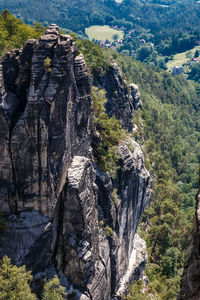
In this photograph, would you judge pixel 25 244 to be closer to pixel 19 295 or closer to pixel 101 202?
pixel 19 295

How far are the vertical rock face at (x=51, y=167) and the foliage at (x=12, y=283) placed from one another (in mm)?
2521

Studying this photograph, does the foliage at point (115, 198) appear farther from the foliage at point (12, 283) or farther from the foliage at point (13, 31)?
the foliage at point (13, 31)

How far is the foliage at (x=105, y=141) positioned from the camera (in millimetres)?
43406

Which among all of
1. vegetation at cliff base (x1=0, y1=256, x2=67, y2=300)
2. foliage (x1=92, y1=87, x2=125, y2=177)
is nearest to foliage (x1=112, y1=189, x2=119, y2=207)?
foliage (x1=92, y1=87, x2=125, y2=177)

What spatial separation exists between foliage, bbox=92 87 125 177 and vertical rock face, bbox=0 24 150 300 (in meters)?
2.91

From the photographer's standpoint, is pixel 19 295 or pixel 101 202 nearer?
pixel 19 295

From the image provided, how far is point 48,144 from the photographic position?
99.9 feet

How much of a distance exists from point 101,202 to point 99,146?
26.0 feet

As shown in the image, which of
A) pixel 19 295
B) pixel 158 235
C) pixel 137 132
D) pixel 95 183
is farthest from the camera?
pixel 137 132

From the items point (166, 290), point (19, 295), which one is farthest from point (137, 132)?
point (19, 295)

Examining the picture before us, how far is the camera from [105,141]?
46.0m

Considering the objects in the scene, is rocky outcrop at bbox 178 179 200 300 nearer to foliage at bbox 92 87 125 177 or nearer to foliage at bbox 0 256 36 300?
foliage at bbox 0 256 36 300

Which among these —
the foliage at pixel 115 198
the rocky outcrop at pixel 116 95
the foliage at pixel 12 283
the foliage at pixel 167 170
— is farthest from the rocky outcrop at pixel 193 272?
the rocky outcrop at pixel 116 95

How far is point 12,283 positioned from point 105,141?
2434 cm
